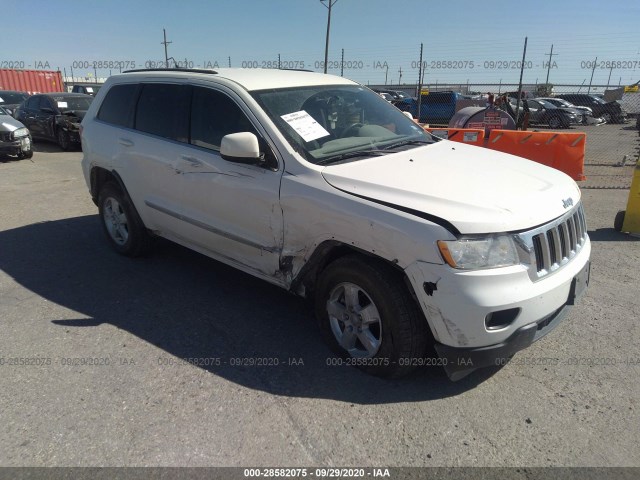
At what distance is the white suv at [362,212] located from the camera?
256cm

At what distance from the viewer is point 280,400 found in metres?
2.86

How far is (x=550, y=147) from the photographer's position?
8.72 metres

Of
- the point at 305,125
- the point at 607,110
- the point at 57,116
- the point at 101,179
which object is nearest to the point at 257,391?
the point at 305,125

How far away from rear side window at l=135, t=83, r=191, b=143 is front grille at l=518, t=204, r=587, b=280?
9.23 feet

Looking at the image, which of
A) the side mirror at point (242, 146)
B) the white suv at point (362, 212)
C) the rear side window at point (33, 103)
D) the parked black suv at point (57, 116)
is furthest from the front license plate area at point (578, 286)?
the rear side window at point (33, 103)

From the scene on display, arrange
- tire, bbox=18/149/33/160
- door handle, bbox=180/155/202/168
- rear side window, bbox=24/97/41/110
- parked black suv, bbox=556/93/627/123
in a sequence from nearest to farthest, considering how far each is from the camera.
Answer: door handle, bbox=180/155/202/168, tire, bbox=18/149/33/160, rear side window, bbox=24/97/41/110, parked black suv, bbox=556/93/627/123

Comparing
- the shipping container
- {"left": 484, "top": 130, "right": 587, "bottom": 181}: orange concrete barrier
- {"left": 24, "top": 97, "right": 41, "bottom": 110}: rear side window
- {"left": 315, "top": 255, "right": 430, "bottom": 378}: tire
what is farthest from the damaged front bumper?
→ the shipping container

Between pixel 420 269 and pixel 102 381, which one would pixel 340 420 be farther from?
pixel 102 381

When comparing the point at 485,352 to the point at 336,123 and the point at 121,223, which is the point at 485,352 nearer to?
the point at 336,123

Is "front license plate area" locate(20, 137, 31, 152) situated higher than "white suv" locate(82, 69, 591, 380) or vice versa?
"white suv" locate(82, 69, 591, 380)

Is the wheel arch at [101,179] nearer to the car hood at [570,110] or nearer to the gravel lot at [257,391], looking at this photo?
the gravel lot at [257,391]

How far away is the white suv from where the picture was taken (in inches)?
101

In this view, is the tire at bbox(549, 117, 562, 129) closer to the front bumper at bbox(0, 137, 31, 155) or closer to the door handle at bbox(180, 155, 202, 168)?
the front bumper at bbox(0, 137, 31, 155)

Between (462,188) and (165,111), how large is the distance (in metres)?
2.81
